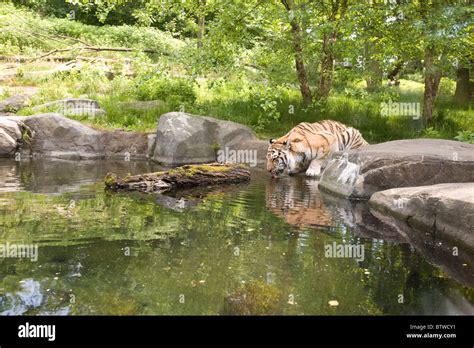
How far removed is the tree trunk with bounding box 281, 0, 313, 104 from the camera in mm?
14357

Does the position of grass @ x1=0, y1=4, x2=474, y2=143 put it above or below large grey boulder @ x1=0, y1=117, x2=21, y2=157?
above

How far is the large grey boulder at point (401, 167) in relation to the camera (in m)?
8.74

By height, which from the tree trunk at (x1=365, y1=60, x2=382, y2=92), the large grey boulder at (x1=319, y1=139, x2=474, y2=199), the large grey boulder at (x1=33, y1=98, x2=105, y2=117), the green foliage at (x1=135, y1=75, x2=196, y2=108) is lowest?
the large grey boulder at (x1=319, y1=139, x2=474, y2=199)

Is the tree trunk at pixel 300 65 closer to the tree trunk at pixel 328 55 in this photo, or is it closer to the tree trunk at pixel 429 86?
the tree trunk at pixel 328 55

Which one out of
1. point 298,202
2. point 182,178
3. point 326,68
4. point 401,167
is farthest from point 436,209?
point 326,68

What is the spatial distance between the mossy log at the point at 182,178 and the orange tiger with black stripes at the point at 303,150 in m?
1.52

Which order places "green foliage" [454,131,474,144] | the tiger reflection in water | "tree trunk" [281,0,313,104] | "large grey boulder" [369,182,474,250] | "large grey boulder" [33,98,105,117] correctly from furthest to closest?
"large grey boulder" [33,98,105,117] → "tree trunk" [281,0,313,104] → "green foliage" [454,131,474,144] → the tiger reflection in water → "large grey boulder" [369,182,474,250]

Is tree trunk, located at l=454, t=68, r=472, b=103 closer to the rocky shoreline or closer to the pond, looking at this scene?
the rocky shoreline

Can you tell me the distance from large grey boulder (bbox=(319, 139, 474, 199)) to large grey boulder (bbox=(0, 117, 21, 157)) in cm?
916

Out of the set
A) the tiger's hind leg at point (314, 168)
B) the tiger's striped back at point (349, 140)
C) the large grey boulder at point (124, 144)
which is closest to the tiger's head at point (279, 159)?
the tiger's hind leg at point (314, 168)

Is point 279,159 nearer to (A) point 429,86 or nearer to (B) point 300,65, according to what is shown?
(B) point 300,65

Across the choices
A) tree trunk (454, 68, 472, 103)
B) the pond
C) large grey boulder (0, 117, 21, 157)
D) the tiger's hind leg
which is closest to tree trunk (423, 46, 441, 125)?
the tiger's hind leg

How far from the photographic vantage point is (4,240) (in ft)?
19.6

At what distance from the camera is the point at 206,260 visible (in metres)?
5.55
